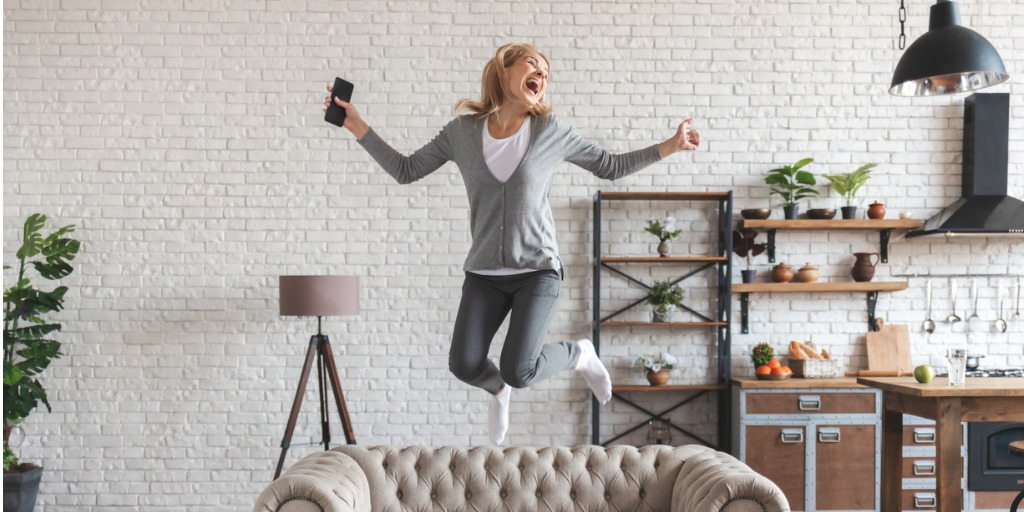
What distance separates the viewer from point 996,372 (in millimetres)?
5387

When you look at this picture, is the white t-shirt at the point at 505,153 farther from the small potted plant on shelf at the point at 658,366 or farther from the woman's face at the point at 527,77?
the small potted plant on shelf at the point at 658,366

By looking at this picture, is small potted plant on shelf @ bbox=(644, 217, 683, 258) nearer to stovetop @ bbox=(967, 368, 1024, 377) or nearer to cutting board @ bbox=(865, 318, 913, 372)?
cutting board @ bbox=(865, 318, 913, 372)

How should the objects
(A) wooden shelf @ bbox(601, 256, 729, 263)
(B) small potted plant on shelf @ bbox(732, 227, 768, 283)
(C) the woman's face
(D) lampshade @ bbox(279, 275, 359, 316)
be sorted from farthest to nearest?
(B) small potted plant on shelf @ bbox(732, 227, 768, 283) → (A) wooden shelf @ bbox(601, 256, 729, 263) → (D) lampshade @ bbox(279, 275, 359, 316) → (C) the woman's face

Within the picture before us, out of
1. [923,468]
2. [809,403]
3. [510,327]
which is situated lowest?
[923,468]

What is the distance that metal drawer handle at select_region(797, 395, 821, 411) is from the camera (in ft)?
16.4

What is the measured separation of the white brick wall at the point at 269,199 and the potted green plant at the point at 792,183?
0.47 ft

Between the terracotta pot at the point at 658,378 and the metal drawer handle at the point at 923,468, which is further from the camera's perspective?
the terracotta pot at the point at 658,378

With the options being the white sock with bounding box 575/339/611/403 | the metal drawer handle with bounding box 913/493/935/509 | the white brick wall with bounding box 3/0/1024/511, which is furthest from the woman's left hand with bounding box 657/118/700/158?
the metal drawer handle with bounding box 913/493/935/509

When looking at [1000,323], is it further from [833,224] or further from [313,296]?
[313,296]

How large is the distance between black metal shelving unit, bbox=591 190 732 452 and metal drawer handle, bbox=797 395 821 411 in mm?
442

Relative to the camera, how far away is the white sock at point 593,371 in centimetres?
366

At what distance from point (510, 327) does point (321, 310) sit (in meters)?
1.78

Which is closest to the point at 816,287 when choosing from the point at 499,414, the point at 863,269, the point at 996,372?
the point at 863,269

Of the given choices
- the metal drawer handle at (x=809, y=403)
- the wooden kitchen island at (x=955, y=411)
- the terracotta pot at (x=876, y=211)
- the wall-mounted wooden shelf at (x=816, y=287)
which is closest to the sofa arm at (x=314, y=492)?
the wooden kitchen island at (x=955, y=411)
